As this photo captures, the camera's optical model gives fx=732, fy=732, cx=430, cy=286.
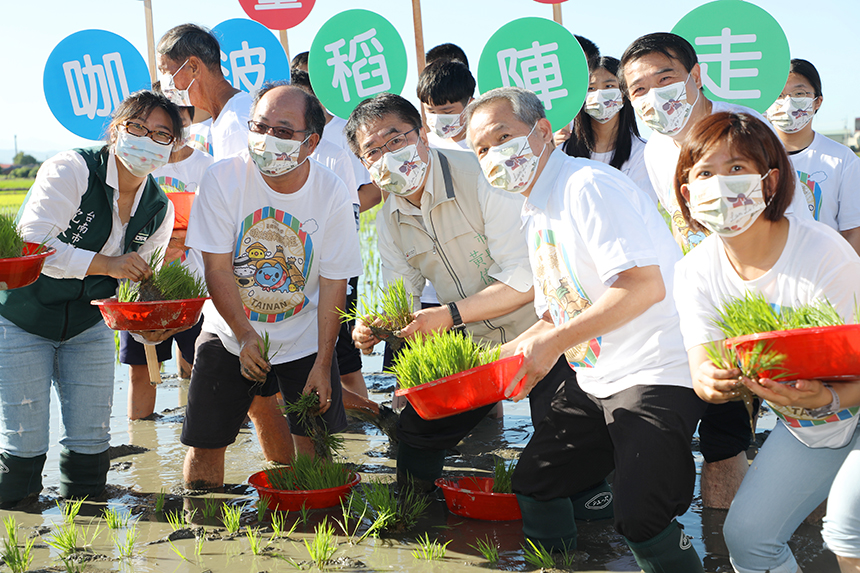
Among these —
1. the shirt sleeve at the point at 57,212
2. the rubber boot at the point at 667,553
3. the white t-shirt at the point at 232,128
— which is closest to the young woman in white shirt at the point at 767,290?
the rubber boot at the point at 667,553

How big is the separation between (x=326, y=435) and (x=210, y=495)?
76 cm

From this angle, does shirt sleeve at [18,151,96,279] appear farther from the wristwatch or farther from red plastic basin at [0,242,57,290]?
the wristwatch

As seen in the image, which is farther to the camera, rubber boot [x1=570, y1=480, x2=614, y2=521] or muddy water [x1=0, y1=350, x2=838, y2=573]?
rubber boot [x1=570, y1=480, x2=614, y2=521]

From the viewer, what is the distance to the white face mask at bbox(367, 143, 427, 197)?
3746mm

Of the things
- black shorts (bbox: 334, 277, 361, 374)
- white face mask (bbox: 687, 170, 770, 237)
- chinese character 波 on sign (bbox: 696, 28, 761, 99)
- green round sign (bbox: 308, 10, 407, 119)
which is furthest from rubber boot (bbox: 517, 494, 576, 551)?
green round sign (bbox: 308, 10, 407, 119)

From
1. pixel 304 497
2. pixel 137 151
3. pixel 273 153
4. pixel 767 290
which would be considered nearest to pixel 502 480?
pixel 304 497

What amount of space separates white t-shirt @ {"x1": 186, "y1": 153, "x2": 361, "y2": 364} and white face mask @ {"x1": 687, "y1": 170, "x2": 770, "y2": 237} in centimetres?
226

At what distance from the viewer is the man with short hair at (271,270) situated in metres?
4.01

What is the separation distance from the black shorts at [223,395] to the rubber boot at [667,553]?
6.73ft

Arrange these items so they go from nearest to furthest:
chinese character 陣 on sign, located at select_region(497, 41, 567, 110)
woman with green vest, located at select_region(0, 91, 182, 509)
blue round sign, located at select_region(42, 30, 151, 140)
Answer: woman with green vest, located at select_region(0, 91, 182, 509), chinese character 陣 on sign, located at select_region(497, 41, 567, 110), blue round sign, located at select_region(42, 30, 151, 140)

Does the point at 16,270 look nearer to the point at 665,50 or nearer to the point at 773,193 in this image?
the point at 773,193

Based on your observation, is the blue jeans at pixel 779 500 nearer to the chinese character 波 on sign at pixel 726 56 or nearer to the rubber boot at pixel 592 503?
the rubber boot at pixel 592 503

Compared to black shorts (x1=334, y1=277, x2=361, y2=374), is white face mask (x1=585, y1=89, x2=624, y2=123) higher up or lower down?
higher up

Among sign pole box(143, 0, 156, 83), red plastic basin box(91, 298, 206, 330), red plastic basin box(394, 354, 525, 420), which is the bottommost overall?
red plastic basin box(394, 354, 525, 420)
